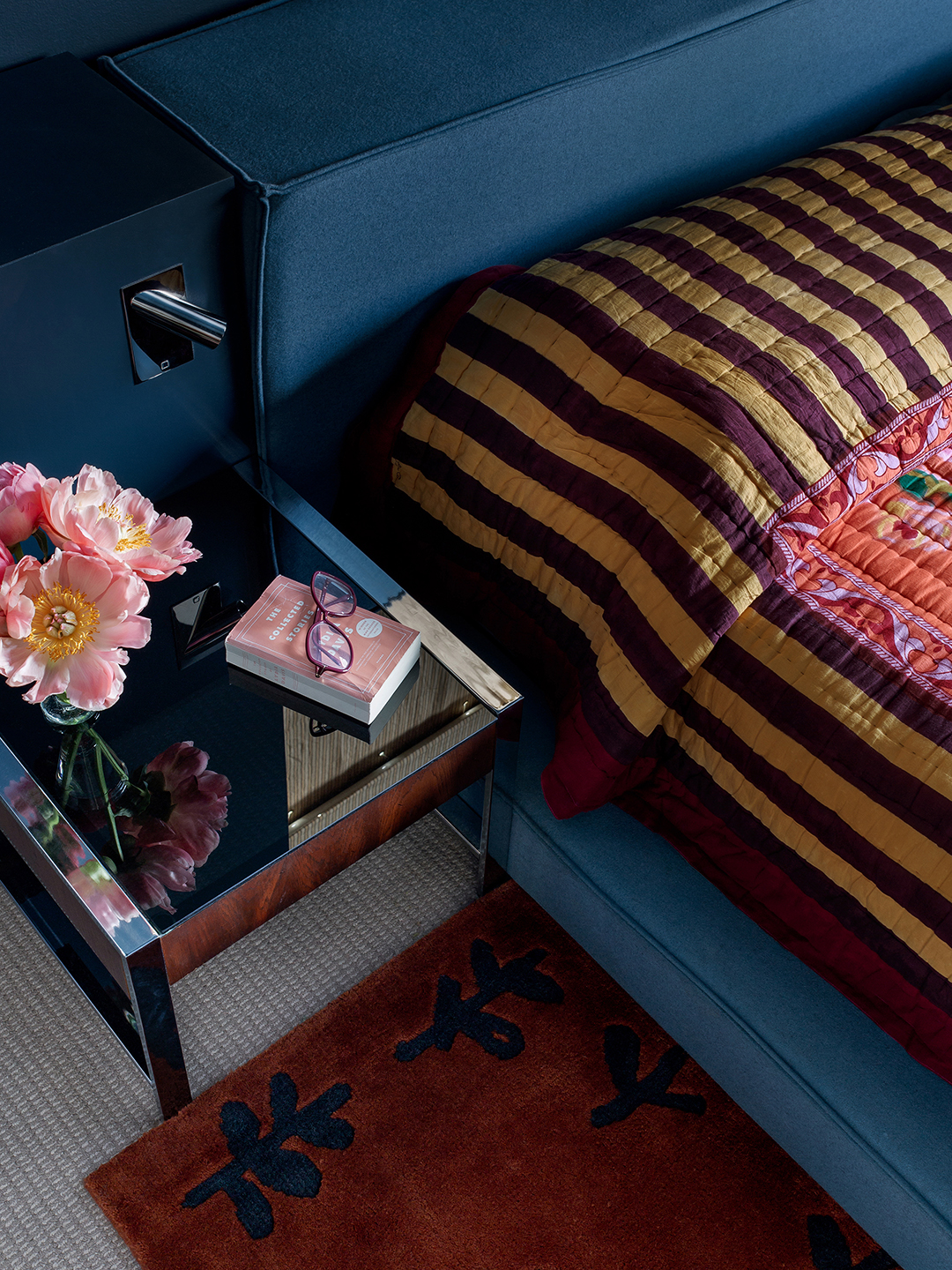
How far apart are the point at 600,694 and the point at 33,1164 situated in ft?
2.39

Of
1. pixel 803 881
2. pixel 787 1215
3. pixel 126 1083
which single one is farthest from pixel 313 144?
pixel 787 1215

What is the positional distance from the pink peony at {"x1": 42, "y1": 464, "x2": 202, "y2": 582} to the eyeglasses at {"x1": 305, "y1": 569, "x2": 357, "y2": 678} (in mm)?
150

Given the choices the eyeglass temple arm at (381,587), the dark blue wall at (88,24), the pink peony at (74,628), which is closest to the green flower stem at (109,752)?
the pink peony at (74,628)

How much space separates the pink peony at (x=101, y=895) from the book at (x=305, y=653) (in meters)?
0.24

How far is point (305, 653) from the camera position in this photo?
1.05 metres

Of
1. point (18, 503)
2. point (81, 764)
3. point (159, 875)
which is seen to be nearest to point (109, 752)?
point (81, 764)

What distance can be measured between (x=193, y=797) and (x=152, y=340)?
45cm

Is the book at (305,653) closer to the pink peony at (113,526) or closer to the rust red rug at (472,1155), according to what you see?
the pink peony at (113,526)

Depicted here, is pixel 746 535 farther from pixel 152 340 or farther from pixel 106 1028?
Answer: pixel 106 1028

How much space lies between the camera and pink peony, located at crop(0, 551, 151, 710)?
0.88 m

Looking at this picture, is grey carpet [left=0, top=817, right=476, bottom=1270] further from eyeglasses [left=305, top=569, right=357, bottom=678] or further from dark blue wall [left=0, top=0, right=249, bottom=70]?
dark blue wall [left=0, top=0, right=249, bottom=70]

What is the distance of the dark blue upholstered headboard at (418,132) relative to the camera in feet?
3.60

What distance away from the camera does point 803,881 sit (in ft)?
3.45

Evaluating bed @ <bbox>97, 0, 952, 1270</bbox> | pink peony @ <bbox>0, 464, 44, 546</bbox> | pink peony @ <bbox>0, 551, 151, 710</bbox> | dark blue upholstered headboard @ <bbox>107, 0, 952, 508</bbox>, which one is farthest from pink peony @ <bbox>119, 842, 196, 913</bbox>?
dark blue upholstered headboard @ <bbox>107, 0, 952, 508</bbox>
